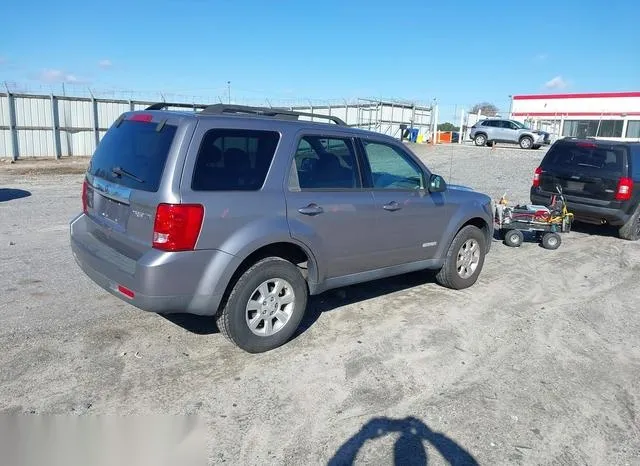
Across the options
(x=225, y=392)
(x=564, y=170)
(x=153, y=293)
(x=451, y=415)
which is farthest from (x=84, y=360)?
(x=564, y=170)

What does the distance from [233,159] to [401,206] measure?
6.30 feet

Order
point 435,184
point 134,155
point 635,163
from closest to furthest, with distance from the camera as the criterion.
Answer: point 134,155 < point 435,184 < point 635,163

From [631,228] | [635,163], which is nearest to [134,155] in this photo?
[635,163]

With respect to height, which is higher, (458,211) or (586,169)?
(586,169)

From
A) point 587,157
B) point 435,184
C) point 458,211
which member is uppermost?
point 587,157

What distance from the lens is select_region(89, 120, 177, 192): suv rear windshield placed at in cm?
384

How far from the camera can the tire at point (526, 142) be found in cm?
3115

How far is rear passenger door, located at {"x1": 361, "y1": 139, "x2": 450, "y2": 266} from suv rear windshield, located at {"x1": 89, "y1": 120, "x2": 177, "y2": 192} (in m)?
1.93

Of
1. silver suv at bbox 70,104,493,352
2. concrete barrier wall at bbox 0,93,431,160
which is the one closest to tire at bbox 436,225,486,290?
silver suv at bbox 70,104,493,352

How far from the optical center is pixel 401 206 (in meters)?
5.24

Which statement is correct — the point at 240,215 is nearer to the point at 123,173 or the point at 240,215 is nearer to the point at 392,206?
the point at 123,173

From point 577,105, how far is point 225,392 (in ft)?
171

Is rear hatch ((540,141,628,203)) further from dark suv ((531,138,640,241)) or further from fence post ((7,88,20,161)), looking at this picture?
fence post ((7,88,20,161))

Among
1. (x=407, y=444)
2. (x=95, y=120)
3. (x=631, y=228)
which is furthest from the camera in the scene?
(x=95, y=120)
